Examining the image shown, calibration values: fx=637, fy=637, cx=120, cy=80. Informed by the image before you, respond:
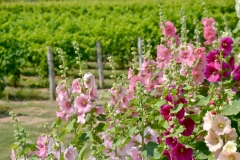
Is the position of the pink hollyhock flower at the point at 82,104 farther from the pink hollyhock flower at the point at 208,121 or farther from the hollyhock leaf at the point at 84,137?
the pink hollyhock flower at the point at 208,121

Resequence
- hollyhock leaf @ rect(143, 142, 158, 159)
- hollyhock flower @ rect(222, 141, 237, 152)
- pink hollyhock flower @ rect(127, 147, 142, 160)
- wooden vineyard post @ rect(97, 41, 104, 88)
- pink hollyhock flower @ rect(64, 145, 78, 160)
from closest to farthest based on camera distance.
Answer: hollyhock flower @ rect(222, 141, 237, 152) < hollyhock leaf @ rect(143, 142, 158, 159) < pink hollyhock flower @ rect(127, 147, 142, 160) < pink hollyhock flower @ rect(64, 145, 78, 160) < wooden vineyard post @ rect(97, 41, 104, 88)

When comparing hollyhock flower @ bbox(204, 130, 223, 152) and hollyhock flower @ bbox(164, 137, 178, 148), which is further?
hollyhock flower @ bbox(164, 137, 178, 148)

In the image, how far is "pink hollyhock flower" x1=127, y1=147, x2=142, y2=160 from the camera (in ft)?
11.8

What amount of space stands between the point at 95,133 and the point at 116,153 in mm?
287

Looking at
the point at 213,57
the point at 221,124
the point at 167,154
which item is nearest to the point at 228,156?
the point at 221,124

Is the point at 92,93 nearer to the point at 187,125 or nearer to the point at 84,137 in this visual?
the point at 84,137

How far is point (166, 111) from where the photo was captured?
3.32 meters

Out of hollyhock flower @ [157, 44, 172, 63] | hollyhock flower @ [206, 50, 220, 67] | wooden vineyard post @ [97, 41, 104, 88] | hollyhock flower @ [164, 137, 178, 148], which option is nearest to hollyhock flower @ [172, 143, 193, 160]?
hollyhock flower @ [164, 137, 178, 148]

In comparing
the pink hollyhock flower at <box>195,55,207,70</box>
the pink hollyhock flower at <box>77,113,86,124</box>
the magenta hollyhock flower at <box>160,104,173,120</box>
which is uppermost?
the pink hollyhock flower at <box>195,55,207,70</box>

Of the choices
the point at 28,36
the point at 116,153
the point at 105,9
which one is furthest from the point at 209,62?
the point at 105,9

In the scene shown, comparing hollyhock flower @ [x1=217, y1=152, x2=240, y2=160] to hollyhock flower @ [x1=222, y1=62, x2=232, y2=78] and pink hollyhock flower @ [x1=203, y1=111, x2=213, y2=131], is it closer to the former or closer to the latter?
pink hollyhock flower @ [x1=203, y1=111, x2=213, y2=131]

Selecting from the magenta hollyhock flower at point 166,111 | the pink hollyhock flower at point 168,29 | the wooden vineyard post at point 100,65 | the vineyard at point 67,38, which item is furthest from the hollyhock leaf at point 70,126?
the wooden vineyard post at point 100,65

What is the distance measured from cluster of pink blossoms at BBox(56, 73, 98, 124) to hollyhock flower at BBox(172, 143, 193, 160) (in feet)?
2.31

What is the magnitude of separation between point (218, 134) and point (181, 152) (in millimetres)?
261
